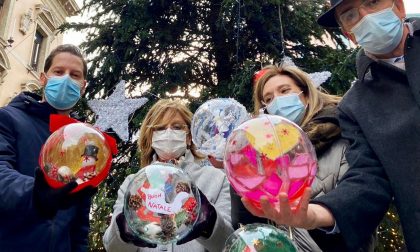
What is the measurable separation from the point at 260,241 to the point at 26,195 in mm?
971

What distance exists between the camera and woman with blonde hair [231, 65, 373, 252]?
1.43 m

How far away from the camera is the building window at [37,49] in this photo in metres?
15.9

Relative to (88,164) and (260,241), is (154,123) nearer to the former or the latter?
(88,164)

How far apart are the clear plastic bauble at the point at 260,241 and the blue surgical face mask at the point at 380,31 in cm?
100

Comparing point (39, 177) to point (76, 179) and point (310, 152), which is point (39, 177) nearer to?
point (76, 179)

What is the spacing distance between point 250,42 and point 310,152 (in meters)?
5.95

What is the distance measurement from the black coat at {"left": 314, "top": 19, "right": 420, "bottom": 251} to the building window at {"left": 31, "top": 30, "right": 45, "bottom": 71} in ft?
53.6

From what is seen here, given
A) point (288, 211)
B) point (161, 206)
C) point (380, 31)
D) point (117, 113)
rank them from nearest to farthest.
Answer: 1. point (288, 211)
2. point (161, 206)
3. point (380, 31)
4. point (117, 113)

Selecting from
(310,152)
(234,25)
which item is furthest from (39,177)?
(234,25)

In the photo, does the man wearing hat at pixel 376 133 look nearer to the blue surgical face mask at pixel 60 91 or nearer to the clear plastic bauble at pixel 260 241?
the clear plastic bauble at pixel 260 241

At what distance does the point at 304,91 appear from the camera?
6.61ft

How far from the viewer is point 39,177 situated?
56.7 inches

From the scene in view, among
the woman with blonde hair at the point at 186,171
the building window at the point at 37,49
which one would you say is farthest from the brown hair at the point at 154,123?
the building window at the point at 37,49

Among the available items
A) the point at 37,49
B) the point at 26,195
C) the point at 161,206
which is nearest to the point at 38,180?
the point at 26,195
